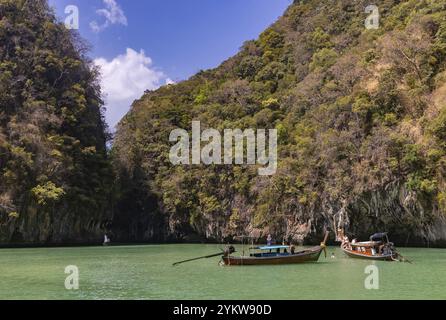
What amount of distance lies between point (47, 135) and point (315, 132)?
2233 centimetres

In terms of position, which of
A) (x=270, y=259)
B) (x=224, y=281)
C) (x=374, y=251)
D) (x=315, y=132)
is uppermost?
(x=315, y=132)

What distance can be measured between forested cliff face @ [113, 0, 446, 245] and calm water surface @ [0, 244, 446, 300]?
9254 millimetres

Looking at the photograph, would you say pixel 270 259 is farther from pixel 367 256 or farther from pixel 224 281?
pixel 224 281

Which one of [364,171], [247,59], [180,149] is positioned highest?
[247,59]

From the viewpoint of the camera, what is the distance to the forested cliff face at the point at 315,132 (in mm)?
33312

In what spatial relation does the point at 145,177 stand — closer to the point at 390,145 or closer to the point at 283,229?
the point at 283,229

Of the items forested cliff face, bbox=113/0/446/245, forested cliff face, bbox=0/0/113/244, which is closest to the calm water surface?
forested cliff face, bbox=113/0/446/245

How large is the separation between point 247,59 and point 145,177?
57.1 feet

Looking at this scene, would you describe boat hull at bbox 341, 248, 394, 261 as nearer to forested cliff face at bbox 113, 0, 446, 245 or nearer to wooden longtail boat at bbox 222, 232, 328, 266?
wooden longtail boat at bbox 222, 232, 328, 266

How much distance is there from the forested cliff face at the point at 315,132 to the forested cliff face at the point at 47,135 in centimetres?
590

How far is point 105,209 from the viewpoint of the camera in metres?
49.9

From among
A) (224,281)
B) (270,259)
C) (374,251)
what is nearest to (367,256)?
(374,251)

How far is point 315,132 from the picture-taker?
133 ft
